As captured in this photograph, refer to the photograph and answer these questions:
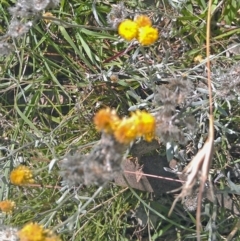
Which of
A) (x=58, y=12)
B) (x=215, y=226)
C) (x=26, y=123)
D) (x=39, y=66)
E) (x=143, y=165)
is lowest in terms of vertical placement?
(x=215, y=226)

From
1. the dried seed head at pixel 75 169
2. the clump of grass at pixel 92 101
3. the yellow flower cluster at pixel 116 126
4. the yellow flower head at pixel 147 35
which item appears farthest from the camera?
the clump of grass at pixel 92 101

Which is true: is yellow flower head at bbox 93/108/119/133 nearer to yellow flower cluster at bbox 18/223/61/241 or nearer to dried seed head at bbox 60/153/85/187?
dried seed head at bbox 60/153/85/187

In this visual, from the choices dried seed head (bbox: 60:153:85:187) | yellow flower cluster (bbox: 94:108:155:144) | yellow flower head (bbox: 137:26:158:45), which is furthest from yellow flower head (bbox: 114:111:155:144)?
yellow flower head (bbox: 137:26:158:45)

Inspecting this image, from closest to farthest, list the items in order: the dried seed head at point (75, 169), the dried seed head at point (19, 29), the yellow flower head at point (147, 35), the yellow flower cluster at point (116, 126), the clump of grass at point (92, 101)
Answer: the yellow flower cluster at point (116, 126) < the dried seed head at point (75, 169) < the yellow flower head at point (147, 35) < the dried seed head at point (19, 29) < the clump of grass at point (92, 101)

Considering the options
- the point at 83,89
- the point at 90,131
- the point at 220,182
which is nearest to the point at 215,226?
the point at 220,182

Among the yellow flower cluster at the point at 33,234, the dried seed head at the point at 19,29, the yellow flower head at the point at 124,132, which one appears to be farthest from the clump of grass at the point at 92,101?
the yellow flower head at the point at 124,132

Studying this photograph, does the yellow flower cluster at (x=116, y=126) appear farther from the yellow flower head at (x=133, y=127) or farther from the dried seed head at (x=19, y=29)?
the dried seed head at (x=19, y=29)

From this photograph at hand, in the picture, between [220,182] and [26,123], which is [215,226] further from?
[26,123]

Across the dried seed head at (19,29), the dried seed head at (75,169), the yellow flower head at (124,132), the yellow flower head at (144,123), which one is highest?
the dried seed head at (19,29)

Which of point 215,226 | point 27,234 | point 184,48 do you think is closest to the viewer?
point 27,234
